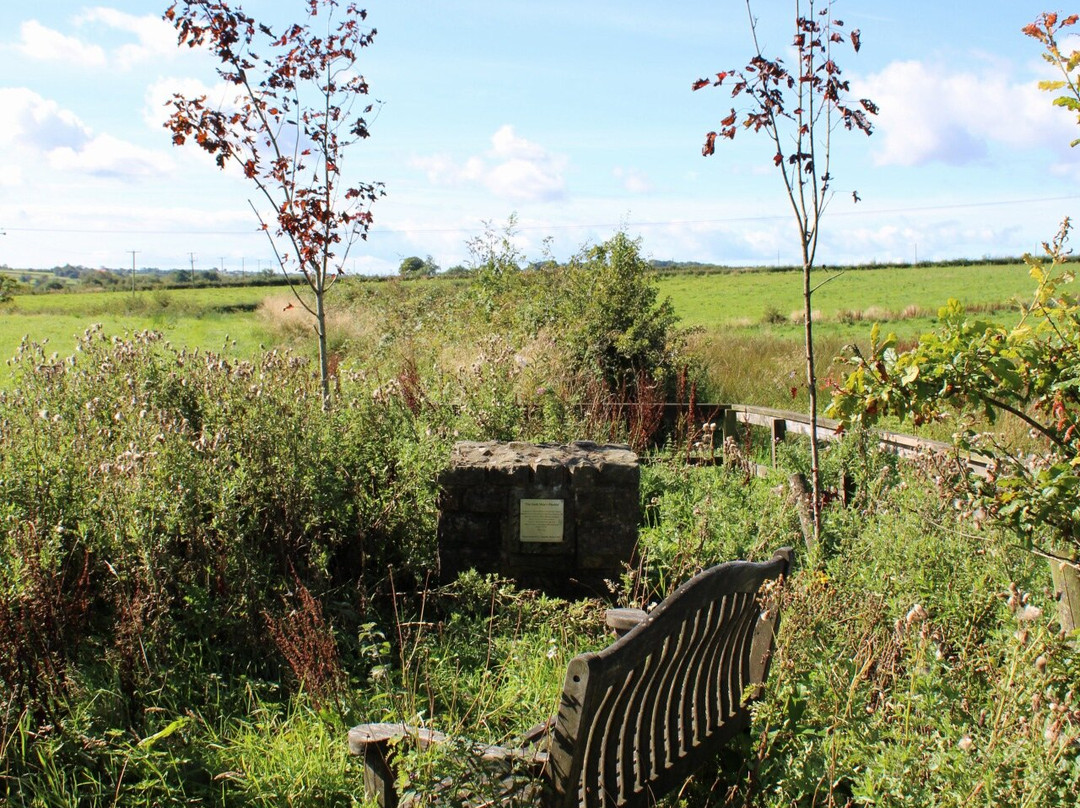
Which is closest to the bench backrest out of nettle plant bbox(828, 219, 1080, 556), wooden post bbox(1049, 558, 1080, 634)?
nettle plant bbox(828, 219, 1080, 556)

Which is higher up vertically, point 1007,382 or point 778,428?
point 1007,382

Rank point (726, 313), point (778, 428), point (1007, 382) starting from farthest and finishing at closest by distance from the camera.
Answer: point (726, 313), point (778, 428), point (1007, 382)

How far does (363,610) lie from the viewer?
5086 millimetres

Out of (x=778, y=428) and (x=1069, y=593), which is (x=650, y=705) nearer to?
(x=1069, y=593)

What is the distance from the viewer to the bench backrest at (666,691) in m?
2.62

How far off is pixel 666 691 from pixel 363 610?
2.46 meters

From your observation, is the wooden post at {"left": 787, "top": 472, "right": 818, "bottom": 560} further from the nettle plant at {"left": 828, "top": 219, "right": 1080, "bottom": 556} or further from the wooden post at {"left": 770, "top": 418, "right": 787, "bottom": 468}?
the wooden post at {"left": 770, "top": 418, "right": 787, "bottom": 468}

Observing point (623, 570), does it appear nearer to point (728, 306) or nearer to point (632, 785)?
point (632, 785)

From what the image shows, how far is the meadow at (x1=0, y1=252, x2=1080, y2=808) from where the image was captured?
3131mm

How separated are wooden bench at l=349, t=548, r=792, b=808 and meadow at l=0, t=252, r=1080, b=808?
0.16 metres

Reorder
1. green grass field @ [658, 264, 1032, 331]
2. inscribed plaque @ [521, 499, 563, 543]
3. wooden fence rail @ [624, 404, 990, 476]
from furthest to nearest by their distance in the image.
→ 1. green grass field @ [658, 264, 1032, 331]
2. wooden fence rail @ [624, 404, 990, 476]
3. inscribed plaque @ [521, 499, 563, 543]

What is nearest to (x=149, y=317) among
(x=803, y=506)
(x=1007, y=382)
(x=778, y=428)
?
(x=778, y=428)

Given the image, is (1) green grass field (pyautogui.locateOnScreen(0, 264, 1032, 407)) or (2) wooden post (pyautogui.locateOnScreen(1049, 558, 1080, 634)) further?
(1) green grass field (pyautogui.locateOnScreen(0, 264, 1032, 407))

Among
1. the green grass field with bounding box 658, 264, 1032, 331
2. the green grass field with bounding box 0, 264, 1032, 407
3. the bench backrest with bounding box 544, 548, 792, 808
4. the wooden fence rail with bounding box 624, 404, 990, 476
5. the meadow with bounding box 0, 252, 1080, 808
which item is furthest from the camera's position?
the green grass field with bounding box 658, 264, 1032, 331
